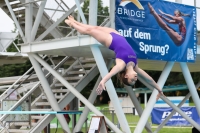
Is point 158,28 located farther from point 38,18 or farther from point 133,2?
point 38,18

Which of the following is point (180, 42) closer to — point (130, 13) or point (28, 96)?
point (130, 13)

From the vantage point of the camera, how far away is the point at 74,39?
16.9 m

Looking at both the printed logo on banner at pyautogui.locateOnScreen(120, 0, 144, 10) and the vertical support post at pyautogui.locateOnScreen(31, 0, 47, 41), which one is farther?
the vertical support post at pyautogui.locateOnScreen(31, 0, 47, 41)

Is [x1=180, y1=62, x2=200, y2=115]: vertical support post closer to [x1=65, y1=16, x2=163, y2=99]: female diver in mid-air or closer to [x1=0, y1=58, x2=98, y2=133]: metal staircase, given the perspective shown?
[x1=0, y1=58, x2=98, y2=133]: metal staircase

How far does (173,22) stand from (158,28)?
0.84 meters

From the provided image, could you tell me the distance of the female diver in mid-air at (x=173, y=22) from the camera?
17986mm

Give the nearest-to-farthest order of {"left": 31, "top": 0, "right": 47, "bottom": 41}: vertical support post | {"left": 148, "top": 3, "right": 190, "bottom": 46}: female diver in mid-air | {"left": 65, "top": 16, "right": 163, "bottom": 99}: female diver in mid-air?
{"left": 65, "top": 16, "right": 163, "bottom": 99}: female diver in mid-air → {"left": 148, "top": 3, "right": 190, "bottom": 46}: female diver in mid-air → {"left": 31, "top": 0, "right": 47, "bottom": 41}: vertical support post

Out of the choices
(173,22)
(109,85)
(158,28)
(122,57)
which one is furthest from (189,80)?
(122,57)

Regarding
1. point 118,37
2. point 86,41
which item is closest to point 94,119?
point 86,41

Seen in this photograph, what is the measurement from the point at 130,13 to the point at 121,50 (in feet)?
18.8

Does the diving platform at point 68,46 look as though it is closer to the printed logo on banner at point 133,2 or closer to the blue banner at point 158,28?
the blue banner at point 158,28

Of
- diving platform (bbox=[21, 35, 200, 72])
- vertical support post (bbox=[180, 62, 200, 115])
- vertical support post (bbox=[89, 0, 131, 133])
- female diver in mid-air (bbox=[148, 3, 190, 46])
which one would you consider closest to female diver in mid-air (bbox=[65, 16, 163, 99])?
vertical support post (bbox=[89, 0, 131, 133])

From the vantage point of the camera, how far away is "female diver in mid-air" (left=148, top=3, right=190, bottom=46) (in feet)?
59.0

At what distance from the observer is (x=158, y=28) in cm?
1798
